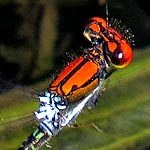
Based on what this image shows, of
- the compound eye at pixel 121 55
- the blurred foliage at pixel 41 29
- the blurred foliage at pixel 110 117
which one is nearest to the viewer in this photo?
the compound eye at pixel 121 55

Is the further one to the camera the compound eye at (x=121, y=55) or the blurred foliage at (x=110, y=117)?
the blurred foliage at (x=110, y=117)

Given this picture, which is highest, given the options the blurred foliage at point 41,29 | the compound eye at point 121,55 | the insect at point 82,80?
the blurred foliage at point 41,29

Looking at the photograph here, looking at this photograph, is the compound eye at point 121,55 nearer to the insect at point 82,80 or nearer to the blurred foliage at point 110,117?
the insect at point 82,80

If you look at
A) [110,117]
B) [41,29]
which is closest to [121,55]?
[110,117]

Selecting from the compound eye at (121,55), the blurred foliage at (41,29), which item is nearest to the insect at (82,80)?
the compound eye at (121,55)

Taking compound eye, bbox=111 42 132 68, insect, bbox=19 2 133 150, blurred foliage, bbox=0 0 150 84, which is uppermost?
blurred foliage, bbox=0 0 150 84

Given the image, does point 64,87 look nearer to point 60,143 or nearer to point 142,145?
point 60,143

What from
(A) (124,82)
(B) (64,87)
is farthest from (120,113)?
(B) (64,87)

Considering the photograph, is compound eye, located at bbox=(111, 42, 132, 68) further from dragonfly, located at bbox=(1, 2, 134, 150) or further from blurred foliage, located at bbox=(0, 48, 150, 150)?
blurred foliage, located at bbox=(0, 48, 150, 150)

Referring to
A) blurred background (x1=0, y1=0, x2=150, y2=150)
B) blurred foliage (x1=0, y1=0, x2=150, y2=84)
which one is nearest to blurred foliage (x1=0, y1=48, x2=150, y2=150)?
blurred background (x1=0, y1=0, x2=150, y2=150)
